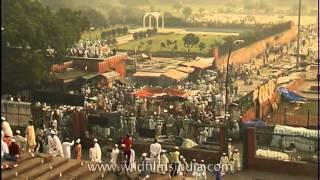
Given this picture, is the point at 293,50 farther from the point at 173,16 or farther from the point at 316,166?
the point at 316,166

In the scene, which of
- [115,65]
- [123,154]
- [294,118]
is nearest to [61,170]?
[123,154]

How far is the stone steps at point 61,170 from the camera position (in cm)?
1159

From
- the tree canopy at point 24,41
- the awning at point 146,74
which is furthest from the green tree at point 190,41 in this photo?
the tree canopy at point 24,41

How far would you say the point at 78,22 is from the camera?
25219mm

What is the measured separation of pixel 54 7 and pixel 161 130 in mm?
25755

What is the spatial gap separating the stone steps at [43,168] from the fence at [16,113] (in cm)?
615

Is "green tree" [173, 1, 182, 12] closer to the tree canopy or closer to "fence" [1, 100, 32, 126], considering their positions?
the tree canopy

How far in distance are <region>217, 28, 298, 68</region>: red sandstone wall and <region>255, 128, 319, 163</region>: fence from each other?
18.1 m

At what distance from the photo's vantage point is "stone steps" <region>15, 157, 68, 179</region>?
36.9ft

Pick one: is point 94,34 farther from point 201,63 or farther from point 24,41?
point 24,41

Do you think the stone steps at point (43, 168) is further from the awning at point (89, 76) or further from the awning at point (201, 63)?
the awning at point (201, 63)

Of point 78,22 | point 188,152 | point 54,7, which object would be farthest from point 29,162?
point 54,7

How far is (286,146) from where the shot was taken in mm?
15891

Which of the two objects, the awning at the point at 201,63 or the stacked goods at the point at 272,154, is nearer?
the stacked goods at the point at 272,154
